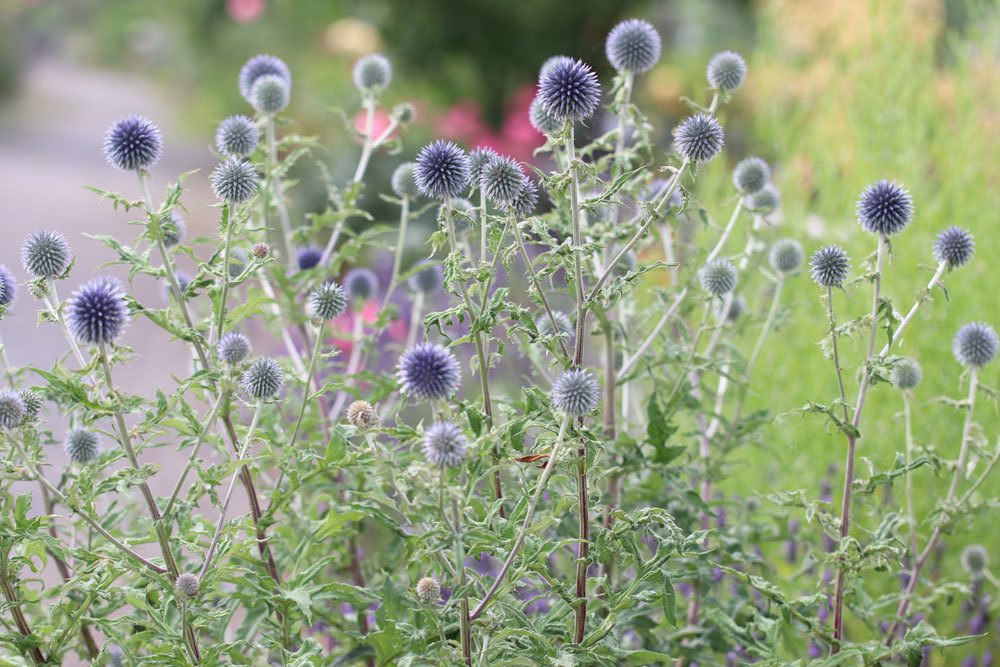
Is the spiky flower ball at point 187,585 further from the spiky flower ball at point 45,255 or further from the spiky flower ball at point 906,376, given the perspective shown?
the spiky flower ball at point 906,376

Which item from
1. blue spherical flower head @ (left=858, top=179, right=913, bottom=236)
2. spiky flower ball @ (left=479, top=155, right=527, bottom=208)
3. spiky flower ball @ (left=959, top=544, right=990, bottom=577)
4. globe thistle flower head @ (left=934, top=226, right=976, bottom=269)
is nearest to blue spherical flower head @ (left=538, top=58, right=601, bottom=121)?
spiky flower ball @ (left=479, top=155, right=527, bottom=208)

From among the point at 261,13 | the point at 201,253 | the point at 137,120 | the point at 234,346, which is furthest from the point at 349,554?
the point at 261,13

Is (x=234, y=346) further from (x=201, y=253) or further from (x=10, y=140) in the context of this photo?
(x=10, y=140)

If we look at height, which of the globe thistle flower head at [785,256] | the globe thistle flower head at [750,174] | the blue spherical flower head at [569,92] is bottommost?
the blue spherical flower head at [569,92]

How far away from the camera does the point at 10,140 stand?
11.0 metres

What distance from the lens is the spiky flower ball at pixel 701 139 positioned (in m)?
1.83

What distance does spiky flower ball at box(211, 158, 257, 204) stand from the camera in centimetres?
191

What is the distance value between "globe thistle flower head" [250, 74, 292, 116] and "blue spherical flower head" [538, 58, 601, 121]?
2.77 ft

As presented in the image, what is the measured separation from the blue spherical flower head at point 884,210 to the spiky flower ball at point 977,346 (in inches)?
14.8

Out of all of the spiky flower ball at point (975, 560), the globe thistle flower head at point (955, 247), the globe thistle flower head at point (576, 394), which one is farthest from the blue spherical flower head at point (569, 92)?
the spiky flower ball at point (975, 560)

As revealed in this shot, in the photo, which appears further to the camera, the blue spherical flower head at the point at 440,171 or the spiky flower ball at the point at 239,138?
the spiky flower ball at the point at 239,138

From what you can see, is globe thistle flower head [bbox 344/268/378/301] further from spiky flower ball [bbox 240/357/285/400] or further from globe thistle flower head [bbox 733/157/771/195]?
globe thistle flower head [bbox 733/157/771/195]

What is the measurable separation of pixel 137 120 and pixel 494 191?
0.76m

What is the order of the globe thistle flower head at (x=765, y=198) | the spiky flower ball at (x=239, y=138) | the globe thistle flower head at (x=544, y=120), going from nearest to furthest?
the globe thistle flower head at (x=544, y=120)
the spiky flower ball at (x=239, y=138)
the globe thistle flower head at (x=765, y=198)
